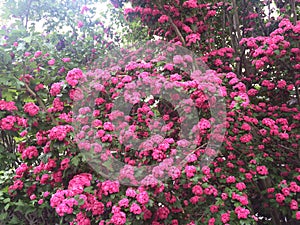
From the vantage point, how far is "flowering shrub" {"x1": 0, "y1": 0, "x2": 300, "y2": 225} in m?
2.40

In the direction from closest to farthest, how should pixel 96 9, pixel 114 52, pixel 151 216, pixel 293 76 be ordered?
1. pixel 151 216
2. pixel 293 76
3. pixel 114 52
4. pixel 96 9

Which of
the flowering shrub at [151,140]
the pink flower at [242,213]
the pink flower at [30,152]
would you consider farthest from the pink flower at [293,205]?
the pink flower at [30,152]

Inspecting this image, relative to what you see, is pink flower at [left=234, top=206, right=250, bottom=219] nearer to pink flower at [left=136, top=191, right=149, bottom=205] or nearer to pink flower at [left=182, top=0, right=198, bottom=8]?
pink flower at [left=136, top=191, right=149, bottom=205]

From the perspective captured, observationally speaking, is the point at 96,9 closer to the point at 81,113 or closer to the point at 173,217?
the point at 81,113

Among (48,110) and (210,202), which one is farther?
(210,202)

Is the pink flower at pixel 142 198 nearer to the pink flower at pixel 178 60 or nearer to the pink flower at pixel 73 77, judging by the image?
the pink flower at pixel 73 77

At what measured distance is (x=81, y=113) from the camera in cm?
269

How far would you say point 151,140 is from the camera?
257 cm

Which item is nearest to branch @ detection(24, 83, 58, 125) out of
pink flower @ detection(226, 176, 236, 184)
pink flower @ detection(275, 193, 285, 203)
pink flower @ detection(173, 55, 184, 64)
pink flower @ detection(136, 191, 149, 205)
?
pink flower @ detection(136, 191, 149, 205)

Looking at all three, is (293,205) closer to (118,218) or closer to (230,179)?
(230,179)

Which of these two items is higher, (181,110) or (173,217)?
(181,110)

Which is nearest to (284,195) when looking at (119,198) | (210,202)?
(210,202)

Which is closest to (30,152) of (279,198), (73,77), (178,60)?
(73,77)

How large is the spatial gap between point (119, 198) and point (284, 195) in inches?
62.8
